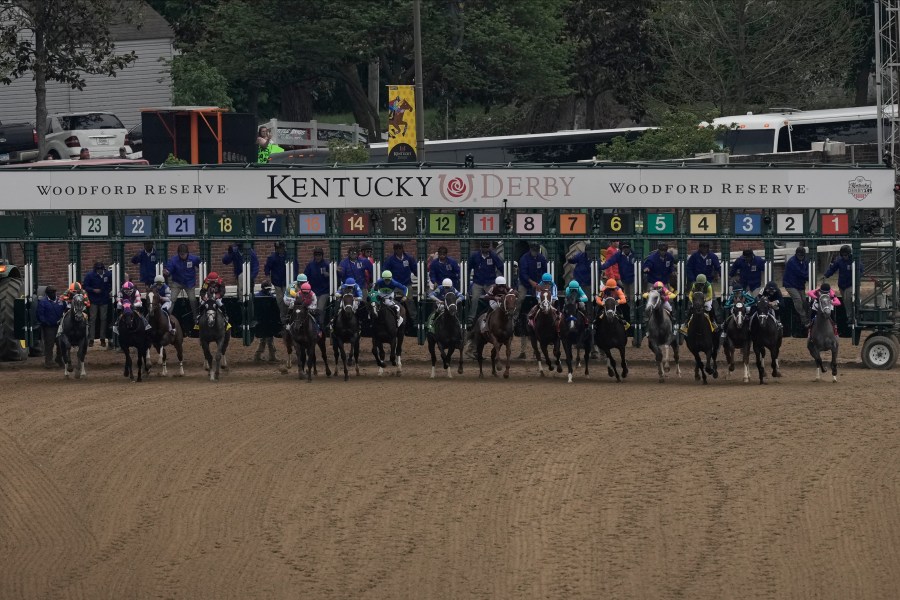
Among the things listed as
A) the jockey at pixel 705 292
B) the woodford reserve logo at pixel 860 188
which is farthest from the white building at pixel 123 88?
the jockey at pixel 705 292

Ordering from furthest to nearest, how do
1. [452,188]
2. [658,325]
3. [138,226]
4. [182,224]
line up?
[138,226], [182,224], [452,188], [658,325]

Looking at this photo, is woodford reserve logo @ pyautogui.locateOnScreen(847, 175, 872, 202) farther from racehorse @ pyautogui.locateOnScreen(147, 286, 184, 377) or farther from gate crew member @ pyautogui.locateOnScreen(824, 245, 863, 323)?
racehorse @ pyautogui.locateOnScreen(147, 286, 184, 377)

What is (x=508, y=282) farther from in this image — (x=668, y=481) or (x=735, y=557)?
(x=735, y=557)

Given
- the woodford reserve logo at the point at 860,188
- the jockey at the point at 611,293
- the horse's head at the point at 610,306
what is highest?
the woodford reserve logo at the point at 860,188

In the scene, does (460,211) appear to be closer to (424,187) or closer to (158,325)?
(424,187)

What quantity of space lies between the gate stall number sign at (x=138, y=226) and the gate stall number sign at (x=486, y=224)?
15.7ft

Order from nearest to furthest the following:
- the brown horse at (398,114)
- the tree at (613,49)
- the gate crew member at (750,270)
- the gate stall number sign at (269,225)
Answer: the gate crew member at (750,270) → the gate stall number sign at (269,225) → the brown horse at (398,114) → the tree at (613,49)

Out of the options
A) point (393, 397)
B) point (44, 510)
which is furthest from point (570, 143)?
point (44, 510)

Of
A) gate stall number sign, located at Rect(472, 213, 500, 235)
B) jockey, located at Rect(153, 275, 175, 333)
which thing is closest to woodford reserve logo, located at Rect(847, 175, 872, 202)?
gate stall number sign, located at Rect(472, 213, 500, 235)

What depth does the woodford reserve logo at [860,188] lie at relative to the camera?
23.4m

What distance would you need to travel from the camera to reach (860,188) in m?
23.4

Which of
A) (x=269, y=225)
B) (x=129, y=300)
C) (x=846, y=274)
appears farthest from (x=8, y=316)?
(x=846, y=274)

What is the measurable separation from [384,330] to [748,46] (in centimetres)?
2322

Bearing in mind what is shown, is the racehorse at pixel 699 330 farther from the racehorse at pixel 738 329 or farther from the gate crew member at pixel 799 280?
the gate crew member at pixel 799 280
